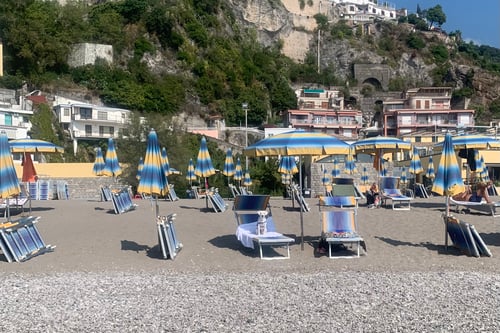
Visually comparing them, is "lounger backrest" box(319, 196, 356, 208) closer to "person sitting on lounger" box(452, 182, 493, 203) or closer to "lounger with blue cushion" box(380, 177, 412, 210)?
"lounger with blue cushion" box(380, 177, 412, 210)

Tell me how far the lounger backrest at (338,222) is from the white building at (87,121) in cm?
3879

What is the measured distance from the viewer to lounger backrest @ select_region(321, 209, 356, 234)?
35.1 ft

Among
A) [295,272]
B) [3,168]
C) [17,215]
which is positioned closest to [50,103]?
[17,215]

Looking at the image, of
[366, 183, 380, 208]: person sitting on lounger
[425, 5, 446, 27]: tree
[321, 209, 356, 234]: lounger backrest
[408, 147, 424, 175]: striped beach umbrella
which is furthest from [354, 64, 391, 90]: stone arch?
[321, 209, 356, 234]: lounger backrest

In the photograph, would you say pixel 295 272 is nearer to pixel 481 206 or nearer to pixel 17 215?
pixel 481 206

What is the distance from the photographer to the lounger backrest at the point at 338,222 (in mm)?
10695

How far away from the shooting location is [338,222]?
35.2 ft

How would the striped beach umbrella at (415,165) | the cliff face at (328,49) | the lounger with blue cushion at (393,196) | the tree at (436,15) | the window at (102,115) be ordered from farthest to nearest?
the tree at (436,15), the cliff face at (328,49), the window at (102,115), the striped beach umbrella at (415,165), the lounger with blue cushion at (393,196)

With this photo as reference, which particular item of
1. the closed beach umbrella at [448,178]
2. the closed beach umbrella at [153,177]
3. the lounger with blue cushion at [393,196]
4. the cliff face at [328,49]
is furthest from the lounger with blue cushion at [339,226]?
the cliff face at [328,49]

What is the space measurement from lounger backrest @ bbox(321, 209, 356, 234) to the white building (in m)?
38.8

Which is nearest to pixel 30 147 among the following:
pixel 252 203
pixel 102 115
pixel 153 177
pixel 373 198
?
pixel 153 177

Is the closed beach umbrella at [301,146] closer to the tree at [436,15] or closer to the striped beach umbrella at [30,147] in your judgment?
the striped beach umbrella at [30,147]

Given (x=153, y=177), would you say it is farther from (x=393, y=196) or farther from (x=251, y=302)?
(x=393, y=196)

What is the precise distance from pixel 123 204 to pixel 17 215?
3.00 meters
